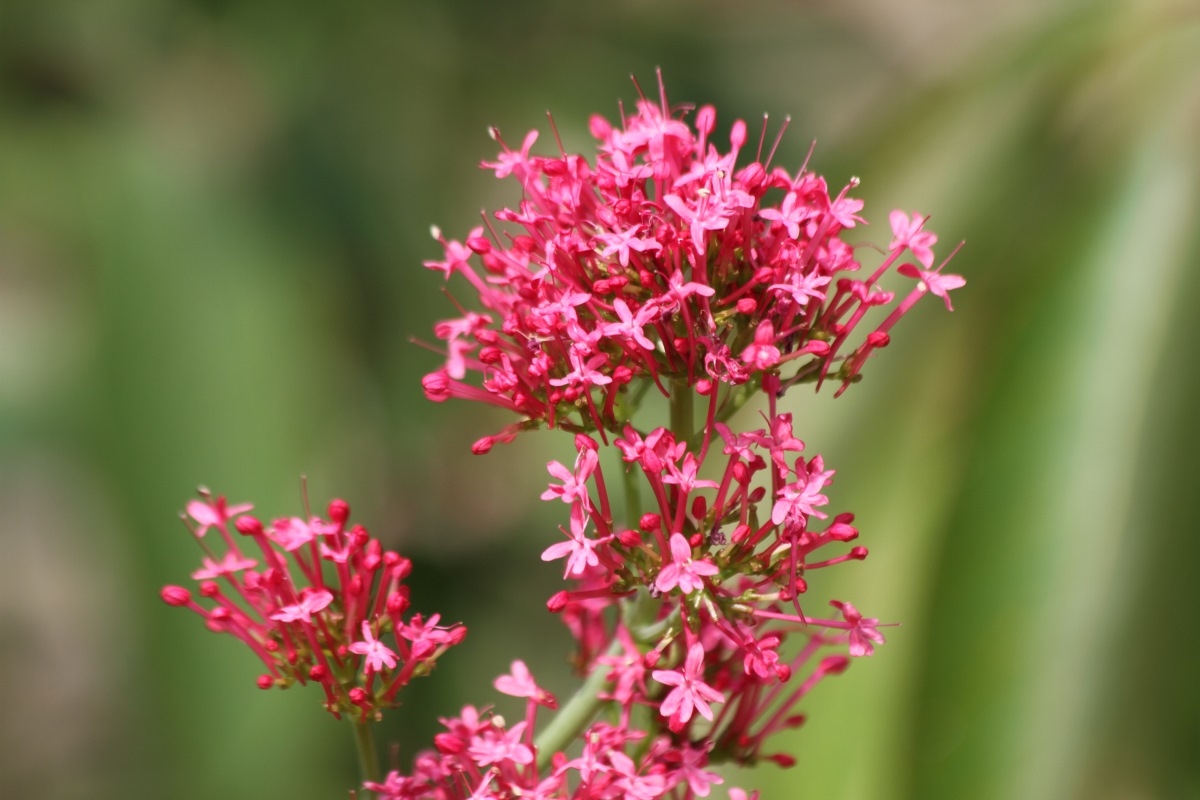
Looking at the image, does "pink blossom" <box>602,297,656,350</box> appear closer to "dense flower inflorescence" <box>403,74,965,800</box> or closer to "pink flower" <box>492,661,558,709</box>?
"dense flower inflorescence" <box>403,74,965,800</box>

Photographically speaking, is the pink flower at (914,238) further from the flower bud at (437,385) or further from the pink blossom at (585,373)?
the flower bud at (437,385)

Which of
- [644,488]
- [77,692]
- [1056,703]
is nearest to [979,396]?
[1056,703]

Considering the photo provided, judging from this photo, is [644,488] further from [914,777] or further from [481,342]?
[481,342]

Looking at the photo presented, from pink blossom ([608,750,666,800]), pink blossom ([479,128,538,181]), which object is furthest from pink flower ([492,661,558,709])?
pink blossom ([479,128,538,181])

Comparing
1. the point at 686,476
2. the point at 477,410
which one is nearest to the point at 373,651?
the point at 686,476

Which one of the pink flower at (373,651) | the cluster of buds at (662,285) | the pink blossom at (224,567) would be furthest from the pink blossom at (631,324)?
the pink blossom at (224,567)

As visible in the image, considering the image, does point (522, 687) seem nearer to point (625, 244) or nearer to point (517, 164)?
point (625, 244)

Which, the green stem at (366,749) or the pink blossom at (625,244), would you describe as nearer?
the pink blossom at (625,244)
